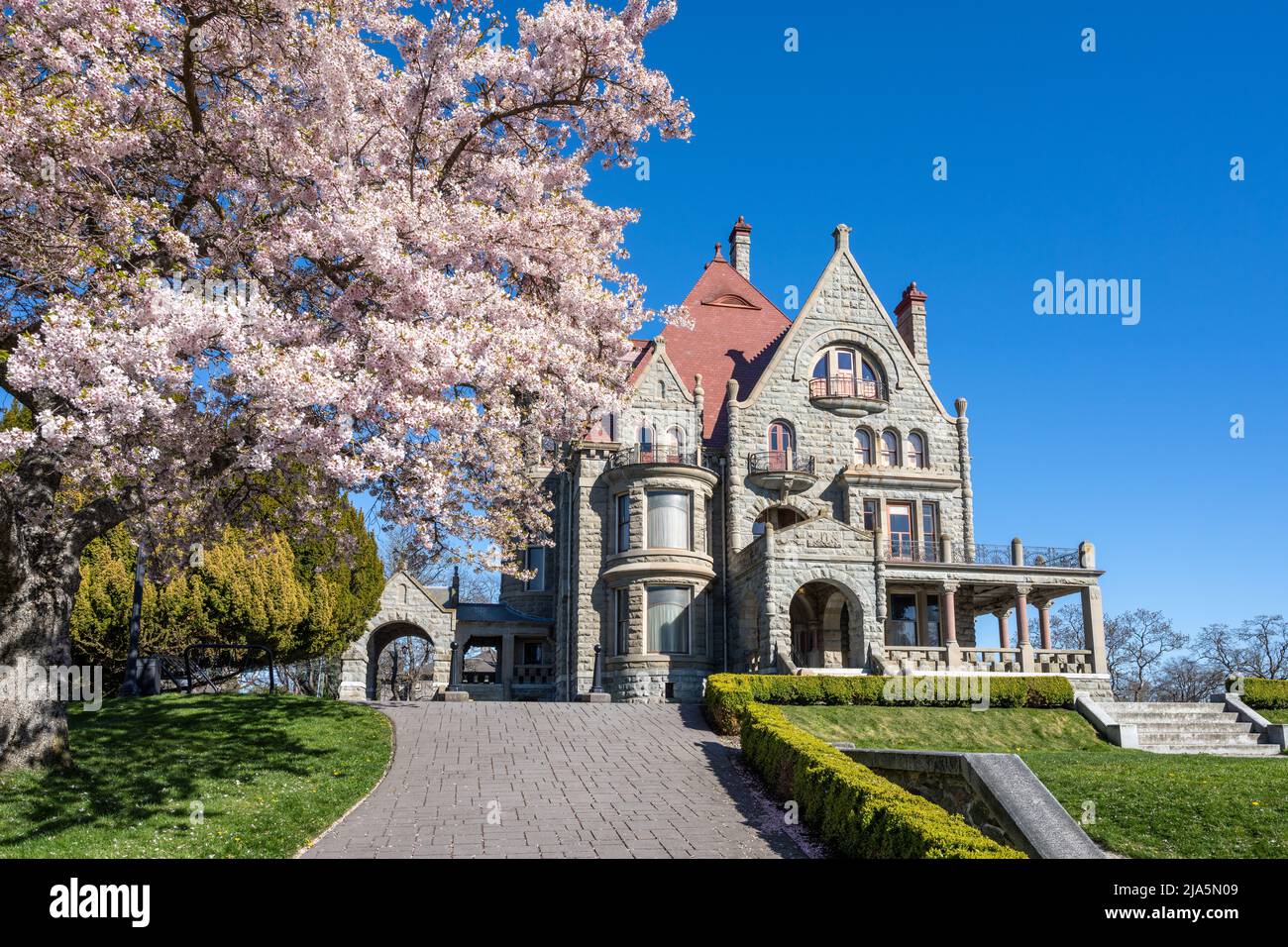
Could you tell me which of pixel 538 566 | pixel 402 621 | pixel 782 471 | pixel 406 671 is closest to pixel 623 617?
pixel 538 566

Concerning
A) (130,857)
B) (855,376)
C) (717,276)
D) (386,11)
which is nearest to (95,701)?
(130,857)

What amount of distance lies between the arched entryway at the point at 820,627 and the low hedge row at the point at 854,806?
16.5 m

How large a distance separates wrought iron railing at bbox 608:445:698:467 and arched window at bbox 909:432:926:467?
7957mm

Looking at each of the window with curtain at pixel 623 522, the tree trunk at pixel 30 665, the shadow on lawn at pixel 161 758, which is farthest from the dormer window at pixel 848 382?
the tree trunk at pixel 30 665

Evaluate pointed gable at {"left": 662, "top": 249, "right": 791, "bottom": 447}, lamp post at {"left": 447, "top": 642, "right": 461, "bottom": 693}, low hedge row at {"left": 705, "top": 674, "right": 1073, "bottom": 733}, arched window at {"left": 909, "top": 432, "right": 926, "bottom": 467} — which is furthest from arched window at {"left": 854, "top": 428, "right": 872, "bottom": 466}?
lamp post at {"left": 447, "top": 642, "right": 461, "bottom": 693}

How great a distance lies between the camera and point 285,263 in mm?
13805

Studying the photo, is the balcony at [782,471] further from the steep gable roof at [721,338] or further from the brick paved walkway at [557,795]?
the brick paved walkway at [557,795]

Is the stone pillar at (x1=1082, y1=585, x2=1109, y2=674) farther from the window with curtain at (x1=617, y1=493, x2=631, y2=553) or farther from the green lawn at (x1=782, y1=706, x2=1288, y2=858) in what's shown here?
the window with curtain at (x1=617, y1=493, x2=631, y2=553)

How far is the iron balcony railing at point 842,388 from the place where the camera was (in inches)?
1371

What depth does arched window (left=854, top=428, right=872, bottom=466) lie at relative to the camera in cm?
3481

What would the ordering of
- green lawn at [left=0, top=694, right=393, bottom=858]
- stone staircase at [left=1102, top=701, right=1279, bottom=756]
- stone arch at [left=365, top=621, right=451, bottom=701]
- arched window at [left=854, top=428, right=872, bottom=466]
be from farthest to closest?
stone arch at [left=365, top=621, right=451, bottom=701], arched window at [left=854, top=428, right=872, bottom=466], stone staircase at [left=1102, top=701, right=1279, bottom=756], green lawn at [left=0, top=694, right=393, bottom=858]

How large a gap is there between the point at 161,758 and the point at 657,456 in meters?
20.6
